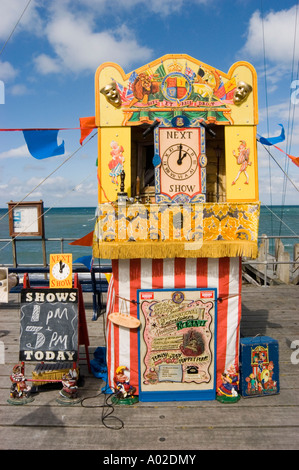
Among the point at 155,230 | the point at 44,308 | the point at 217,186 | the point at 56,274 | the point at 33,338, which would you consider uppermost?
the point at 217,186

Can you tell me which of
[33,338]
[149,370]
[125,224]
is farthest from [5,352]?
[125,224]

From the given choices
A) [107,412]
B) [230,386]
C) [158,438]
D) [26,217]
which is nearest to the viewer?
[158,438]

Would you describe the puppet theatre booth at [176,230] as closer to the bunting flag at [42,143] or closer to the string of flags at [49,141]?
the string of flags at [49,141]

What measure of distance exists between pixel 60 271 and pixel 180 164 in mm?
2727

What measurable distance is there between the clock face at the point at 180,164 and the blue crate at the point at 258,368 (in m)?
2.58

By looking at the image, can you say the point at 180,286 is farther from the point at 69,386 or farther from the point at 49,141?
the point at 49,141

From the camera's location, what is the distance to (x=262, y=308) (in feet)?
31.2

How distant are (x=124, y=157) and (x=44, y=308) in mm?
2846

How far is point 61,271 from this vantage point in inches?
231

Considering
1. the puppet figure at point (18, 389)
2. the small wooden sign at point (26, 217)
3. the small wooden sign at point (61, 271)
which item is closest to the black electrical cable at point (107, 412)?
the puppet figure at point (18, 389)

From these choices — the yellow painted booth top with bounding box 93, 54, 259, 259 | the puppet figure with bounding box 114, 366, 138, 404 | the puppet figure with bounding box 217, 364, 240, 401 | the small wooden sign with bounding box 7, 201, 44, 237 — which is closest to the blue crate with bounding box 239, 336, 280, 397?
the puppet figure with bounding box 217, 364, 240, 401

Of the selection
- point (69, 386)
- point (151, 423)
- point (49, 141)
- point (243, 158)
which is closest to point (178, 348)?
point (151, 423)

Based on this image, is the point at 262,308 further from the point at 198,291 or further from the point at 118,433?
the point at 118,433

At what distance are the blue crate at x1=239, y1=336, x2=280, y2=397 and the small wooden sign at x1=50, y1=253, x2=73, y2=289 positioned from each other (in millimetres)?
2976
